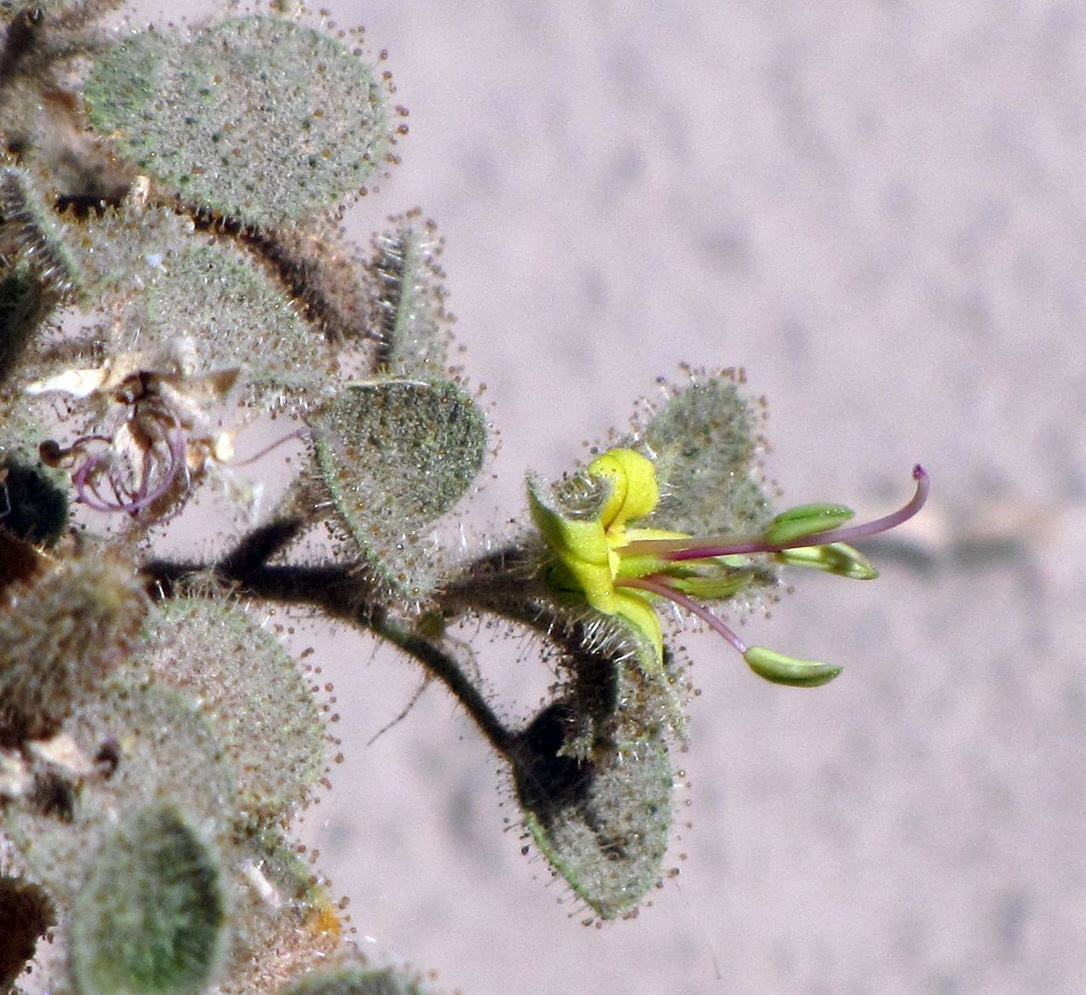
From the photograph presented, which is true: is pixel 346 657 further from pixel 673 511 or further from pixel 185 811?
pixel 185 811

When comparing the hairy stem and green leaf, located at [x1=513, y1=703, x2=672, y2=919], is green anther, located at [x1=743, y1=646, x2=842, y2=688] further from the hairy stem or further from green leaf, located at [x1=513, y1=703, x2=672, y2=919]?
the hairy stem

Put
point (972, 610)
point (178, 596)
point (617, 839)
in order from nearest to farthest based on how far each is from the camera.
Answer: point (178, 596) → point (617, 839) → point (972, 610)

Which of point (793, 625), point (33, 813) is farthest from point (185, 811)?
point (793, 625)

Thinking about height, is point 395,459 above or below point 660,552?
above

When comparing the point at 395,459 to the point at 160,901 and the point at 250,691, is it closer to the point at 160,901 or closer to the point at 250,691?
the point at 250,691

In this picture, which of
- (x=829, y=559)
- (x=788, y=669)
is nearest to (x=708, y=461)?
(x=829, y=559)

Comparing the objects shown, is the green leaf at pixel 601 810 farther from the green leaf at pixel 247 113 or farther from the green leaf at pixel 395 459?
the green leaf at pixel 247 113
